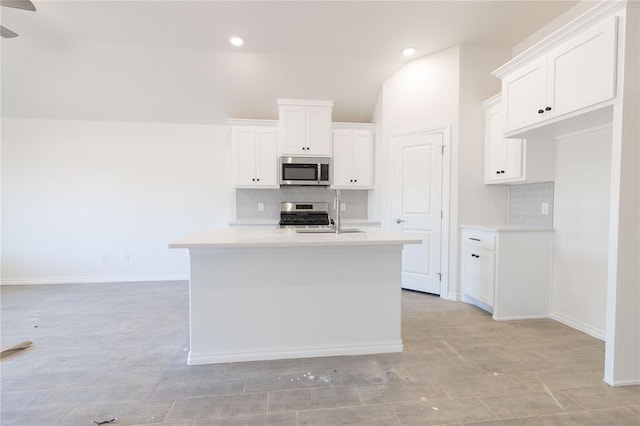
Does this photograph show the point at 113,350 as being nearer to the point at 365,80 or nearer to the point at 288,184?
the point at 288,184

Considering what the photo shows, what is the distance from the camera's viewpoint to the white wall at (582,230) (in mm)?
2588

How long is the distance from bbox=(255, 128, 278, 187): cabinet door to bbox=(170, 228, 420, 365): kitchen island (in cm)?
223

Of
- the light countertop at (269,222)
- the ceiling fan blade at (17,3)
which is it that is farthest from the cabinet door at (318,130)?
the ceiling fan blade at (17,3)

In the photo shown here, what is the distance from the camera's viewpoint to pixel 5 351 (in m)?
2.34

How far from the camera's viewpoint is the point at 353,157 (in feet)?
15.1

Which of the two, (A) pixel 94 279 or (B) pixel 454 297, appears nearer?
(B) pixel 454 297

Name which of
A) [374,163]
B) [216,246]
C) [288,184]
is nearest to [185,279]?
[288,184]

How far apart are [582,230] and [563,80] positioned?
1.38 meters

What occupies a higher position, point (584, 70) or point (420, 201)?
point (584, 70)

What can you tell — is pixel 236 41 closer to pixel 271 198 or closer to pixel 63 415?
pixel 271 198

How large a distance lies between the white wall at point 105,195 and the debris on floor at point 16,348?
7.04 feet

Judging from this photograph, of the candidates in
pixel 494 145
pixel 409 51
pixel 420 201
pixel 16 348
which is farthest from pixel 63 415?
pixel 409 51

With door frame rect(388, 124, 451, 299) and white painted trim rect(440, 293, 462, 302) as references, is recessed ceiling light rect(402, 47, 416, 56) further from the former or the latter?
white painted trim rect(440, 293, 462, 302)

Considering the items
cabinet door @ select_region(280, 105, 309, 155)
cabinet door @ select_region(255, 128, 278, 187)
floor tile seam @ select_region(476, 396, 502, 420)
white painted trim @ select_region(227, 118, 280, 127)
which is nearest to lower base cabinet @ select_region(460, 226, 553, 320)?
floor tile seam @ select_region(476, 396, 502, 420)
